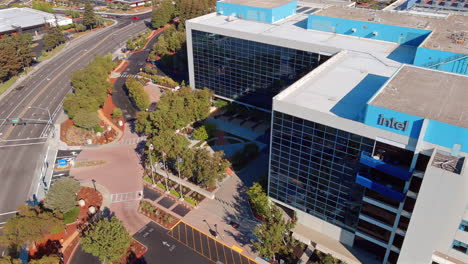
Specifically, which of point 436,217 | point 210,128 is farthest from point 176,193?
point 436,217

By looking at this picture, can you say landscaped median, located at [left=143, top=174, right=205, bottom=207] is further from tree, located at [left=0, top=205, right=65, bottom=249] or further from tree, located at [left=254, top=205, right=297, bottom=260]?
tree, located at [left=0, top=205, right=65, bottom=249]

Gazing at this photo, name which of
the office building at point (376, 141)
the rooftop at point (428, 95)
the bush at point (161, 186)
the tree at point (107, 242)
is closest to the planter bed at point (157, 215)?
the bush at point (161, 186)

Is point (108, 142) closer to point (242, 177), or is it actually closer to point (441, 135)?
point (242, 177)

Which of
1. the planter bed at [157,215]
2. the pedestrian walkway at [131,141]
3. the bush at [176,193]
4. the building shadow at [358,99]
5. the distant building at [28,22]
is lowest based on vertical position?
the planter bed at [157,215]

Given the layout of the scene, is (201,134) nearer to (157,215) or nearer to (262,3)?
(157,215)

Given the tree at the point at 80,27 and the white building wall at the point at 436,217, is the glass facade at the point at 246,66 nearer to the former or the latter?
the white building wall at the point at 436,217

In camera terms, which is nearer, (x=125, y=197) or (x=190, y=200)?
(x=190, y=200)
